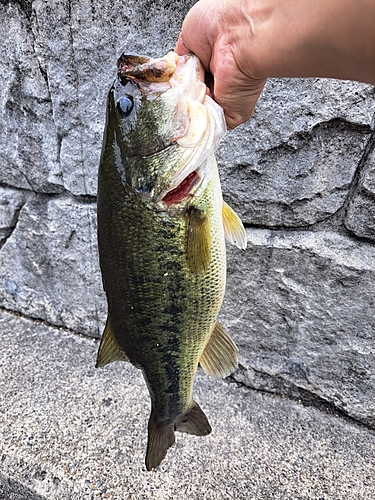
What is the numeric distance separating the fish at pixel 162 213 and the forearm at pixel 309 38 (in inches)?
7.4


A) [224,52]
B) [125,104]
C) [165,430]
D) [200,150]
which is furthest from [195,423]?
[224,52]

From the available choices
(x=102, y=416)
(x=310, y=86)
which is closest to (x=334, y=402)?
(x=102, y=416)

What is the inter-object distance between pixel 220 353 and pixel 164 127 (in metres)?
0.74

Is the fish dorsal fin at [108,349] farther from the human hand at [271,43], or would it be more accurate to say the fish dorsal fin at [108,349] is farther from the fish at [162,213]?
the human hand at [271,43]

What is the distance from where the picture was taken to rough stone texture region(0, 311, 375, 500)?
1.63 meters

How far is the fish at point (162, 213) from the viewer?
106 centimetres

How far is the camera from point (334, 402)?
1888mm

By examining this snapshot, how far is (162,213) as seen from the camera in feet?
3.64

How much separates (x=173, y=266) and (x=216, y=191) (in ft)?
0.79

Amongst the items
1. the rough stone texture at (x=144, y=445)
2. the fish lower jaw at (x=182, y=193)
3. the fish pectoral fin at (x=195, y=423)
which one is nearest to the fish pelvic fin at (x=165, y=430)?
the fish pectoral fin at (x=195, y=423)

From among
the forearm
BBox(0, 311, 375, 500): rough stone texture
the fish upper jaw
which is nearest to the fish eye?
the fish upper jaw

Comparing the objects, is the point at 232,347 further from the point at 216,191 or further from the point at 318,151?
the point at 318,151

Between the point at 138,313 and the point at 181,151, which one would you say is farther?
the point at 138,313

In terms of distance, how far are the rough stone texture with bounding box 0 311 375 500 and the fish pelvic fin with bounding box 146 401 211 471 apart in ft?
1.22
